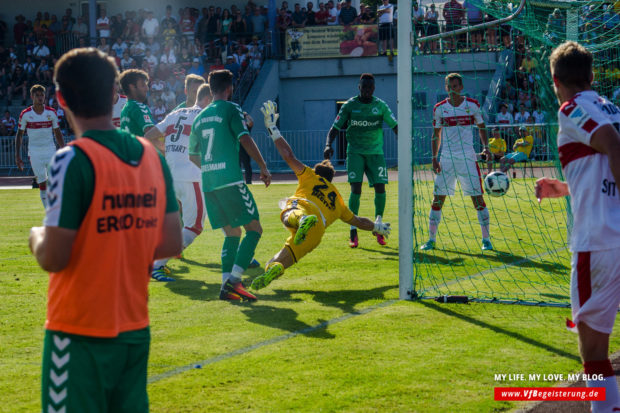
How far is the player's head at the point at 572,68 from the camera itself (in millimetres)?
3777

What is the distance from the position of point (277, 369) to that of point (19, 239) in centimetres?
853

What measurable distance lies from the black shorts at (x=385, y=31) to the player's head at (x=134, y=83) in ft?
73.1

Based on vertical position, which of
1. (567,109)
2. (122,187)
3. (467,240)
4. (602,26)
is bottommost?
(467,240)

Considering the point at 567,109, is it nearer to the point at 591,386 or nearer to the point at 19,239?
the point at 591,386

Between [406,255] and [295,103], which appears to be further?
[295,103]

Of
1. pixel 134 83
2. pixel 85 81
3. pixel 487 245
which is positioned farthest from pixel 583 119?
pixel 487 245

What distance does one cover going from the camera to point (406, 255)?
23.9 feet

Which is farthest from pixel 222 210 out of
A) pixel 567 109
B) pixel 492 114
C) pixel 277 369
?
pixel 492 114

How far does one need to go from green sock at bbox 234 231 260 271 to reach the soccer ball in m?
3.58

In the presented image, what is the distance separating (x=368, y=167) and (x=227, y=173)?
14.5 ft

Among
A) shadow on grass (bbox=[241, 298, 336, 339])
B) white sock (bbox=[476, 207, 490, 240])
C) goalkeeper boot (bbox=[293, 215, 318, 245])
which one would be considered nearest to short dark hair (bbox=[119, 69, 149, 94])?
goalkeeper boot (bbox=[293, 215, 318, 245])

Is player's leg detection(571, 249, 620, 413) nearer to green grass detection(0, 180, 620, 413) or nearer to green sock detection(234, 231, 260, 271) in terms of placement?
green grass detection(0, 180, 620, 413)

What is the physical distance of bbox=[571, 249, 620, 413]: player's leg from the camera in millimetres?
3684

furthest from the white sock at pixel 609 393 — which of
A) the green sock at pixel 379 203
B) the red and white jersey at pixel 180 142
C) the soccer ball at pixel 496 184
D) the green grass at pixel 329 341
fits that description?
the green sock at pixel 379 203
